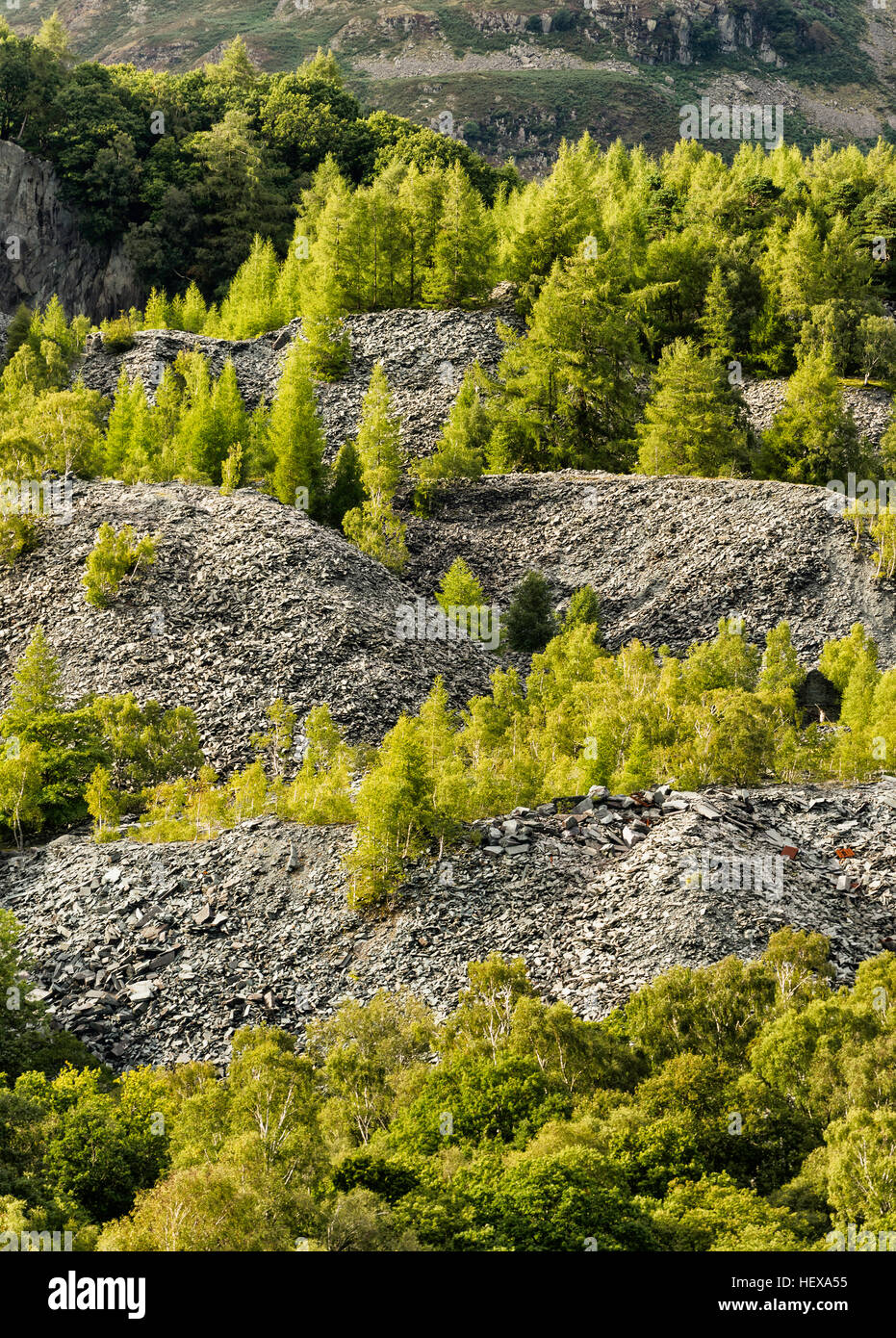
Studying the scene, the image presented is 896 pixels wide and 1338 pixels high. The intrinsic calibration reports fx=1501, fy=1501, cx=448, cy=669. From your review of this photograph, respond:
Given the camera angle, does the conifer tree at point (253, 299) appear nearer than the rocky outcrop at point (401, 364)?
No

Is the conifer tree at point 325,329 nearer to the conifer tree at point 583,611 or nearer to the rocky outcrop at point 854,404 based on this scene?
the rocky outcrop at point 854,404

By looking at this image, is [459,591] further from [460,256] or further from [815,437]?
[460,256]

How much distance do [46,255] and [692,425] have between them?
2785 inches

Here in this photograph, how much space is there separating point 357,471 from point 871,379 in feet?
125

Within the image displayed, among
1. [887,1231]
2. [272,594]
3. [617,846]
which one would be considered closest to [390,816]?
[617,846]

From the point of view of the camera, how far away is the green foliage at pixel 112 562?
6719 cm

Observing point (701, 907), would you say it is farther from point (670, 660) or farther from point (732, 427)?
point (732, 427)

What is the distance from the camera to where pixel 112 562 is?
67.8 m

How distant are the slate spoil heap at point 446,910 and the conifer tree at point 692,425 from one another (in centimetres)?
4001

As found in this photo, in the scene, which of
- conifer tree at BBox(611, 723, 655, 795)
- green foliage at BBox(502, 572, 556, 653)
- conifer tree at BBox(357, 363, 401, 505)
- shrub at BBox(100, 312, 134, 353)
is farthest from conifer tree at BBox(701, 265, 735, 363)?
conifer tree at BBox(611, 723, 655, 795)

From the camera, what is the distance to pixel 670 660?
190 feet

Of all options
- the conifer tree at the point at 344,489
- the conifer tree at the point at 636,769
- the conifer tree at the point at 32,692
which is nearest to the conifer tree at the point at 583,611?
the conifer tree at the point at 344,489

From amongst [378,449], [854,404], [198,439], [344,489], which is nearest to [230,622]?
[344,489]

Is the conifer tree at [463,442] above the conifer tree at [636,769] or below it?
above
